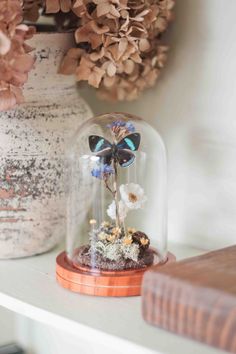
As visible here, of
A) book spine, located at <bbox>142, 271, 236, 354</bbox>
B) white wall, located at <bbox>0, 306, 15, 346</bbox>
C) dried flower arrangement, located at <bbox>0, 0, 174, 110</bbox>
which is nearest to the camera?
book spine, located at <bbox>142, 271, 236, 354</bbox>

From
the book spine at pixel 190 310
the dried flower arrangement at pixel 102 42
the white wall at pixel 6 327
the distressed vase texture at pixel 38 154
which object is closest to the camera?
the book spine at pixel 190 310

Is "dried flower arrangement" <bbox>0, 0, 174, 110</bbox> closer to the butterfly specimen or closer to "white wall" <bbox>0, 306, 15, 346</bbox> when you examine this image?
the butterfly specimen

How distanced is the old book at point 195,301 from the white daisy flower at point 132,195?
180 mm

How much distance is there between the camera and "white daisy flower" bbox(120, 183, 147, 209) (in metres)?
0.78

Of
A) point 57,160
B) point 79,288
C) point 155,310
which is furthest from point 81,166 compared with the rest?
point 155,310

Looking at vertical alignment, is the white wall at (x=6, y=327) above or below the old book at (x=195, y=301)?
below

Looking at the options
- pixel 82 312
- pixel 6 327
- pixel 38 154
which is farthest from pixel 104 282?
pixel 6 327

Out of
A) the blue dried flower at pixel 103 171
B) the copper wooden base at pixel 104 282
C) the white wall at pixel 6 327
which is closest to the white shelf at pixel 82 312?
the copper wooden base at pixel 104 282

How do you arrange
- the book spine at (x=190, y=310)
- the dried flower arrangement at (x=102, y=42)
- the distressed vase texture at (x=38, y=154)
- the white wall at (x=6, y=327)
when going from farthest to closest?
1. the white wall at (x=6, y=327)
2. the distressed vase texture at (x=38, y=154)
3. the dried flower arrangement at (x=102, y=42)
4. the book spine at (x=190, y=310)

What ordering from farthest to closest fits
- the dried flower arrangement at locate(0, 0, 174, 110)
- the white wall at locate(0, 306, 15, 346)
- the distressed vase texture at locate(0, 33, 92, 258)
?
the white wall at locate(0, 306, 15, 346) → the distressed vase texture at locate(0, 33, 92, 258) → the dried flower arrangement at locate(0, 0, 174, 110)

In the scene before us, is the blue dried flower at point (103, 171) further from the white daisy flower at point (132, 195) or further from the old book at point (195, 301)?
the old book at point (195, 301)

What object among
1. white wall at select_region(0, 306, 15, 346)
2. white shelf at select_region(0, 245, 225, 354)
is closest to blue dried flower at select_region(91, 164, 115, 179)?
white shelf at select_region(0, 245, 225, 354)

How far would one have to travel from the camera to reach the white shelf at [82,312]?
0.62 meters

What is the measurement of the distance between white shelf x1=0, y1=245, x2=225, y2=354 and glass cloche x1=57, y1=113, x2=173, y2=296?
0.07 ft
